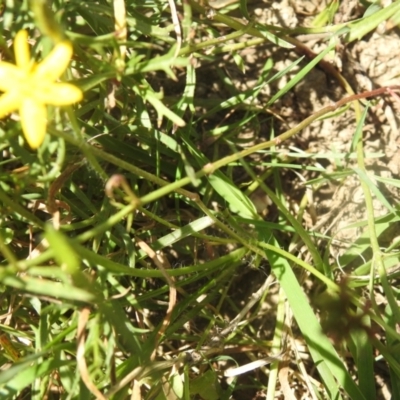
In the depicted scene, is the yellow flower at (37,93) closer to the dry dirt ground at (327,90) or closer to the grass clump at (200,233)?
the grass clump at (200,233)

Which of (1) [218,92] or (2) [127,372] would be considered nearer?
(2) [127,372]

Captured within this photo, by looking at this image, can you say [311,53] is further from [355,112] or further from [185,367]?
[185,367]

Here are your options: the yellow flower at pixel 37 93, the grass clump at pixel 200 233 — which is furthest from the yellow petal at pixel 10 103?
the grass clump at pixel 200 233

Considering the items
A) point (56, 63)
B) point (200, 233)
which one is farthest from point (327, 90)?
point (56, 63)

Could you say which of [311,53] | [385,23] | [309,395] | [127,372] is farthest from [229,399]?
[385,23]

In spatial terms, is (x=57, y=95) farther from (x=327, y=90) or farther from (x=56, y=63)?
(x=327, y=90)

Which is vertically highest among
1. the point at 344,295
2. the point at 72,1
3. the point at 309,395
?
the point at 72,1

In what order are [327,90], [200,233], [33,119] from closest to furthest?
[33,119] → [200,233] → [327,90]
